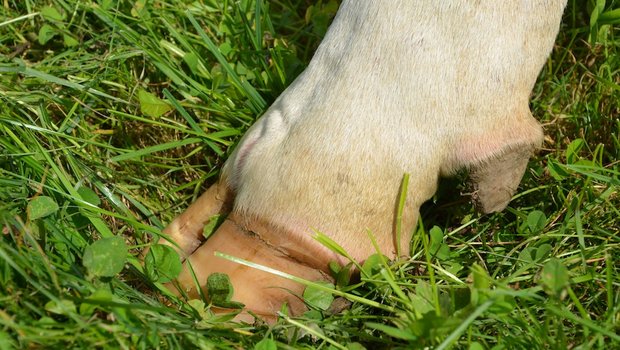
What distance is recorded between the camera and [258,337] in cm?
152

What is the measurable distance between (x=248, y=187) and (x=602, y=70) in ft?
3.71

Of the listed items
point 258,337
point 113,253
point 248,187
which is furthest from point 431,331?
point 113,253

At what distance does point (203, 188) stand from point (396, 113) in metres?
0.70

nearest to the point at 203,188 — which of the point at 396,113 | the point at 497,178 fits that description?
the point at 396,113

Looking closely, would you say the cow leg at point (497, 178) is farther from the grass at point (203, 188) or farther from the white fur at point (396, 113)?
the grass at point (203, 188)

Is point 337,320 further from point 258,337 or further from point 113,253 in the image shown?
point 113,253

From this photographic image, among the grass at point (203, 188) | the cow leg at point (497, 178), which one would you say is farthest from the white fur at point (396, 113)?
the grass at point (203, 188)

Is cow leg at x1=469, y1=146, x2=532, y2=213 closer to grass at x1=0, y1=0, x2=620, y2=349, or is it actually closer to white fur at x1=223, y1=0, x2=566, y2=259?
white fur at x1=223, y1=0, x2=566, y2=259

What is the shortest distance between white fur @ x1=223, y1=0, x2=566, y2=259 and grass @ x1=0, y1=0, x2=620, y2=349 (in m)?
0.17

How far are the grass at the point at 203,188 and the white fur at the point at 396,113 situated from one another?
17cm

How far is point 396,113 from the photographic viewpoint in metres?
1.57

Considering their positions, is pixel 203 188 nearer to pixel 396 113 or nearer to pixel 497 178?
pixel 396 113

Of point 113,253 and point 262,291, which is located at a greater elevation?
point 113,253

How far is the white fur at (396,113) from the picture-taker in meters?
1.55
